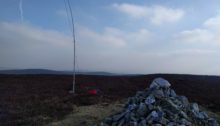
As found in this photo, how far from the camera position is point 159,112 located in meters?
14.4

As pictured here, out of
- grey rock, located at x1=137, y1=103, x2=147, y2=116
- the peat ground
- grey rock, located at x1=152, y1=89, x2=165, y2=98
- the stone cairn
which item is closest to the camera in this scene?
the stone cairn

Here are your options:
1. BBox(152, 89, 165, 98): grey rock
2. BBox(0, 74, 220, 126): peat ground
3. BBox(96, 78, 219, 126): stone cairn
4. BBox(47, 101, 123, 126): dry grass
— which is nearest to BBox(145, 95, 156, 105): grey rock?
BBox(96, 78, 219, 126): stone cairn

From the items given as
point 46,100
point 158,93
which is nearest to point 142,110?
point 158,93

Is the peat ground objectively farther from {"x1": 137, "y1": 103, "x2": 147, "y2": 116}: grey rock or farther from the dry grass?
{"x1": 137, "y1": 103, "x2": 147, "y2": 116}: grey rock

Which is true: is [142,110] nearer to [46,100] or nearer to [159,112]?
[159,112]

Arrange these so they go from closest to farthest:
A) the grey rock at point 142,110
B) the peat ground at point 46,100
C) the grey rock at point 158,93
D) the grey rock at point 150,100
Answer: the grey rock at point 142,110, the grey rock at point 150,100, the grey rock at point 158,93, the peat ground at point 46,100

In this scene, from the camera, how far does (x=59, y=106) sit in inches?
859

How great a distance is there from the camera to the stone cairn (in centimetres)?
1412

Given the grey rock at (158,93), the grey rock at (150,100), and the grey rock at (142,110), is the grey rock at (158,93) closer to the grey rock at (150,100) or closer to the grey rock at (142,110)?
the grey rock at (150,100)

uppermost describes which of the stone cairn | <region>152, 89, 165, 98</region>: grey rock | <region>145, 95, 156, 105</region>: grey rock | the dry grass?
<region>152, 89, 165, 98</region>: grey rock

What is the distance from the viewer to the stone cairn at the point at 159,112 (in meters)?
14.1

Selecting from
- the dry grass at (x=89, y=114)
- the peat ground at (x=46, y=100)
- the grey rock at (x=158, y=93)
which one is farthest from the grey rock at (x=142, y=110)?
the peat ground at (x=46, y=100)

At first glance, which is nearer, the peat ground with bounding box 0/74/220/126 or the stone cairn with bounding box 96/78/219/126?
the stone cairn with bounding box 96/78/219/126

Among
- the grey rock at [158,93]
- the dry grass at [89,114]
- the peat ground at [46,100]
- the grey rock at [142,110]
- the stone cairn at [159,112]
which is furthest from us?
the peat ground at [46,100]
